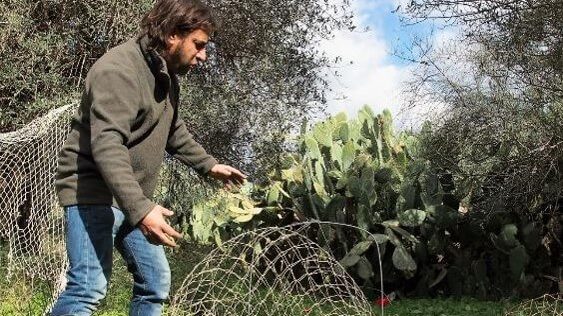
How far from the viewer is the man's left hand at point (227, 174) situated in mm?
3709

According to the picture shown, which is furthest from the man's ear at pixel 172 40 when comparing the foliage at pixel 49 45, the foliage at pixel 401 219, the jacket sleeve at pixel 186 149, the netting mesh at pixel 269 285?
the foliage at pixel 49 45

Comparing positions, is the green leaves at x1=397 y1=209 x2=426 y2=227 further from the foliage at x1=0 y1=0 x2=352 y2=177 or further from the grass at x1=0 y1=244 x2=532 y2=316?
the foliage at x1=0 y1=0 x2=352 y2=177

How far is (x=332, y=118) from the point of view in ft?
29.0

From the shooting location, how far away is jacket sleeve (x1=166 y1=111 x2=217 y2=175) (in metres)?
3.66

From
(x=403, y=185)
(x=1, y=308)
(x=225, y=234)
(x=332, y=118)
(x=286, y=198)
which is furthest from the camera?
(x=225, y=234)

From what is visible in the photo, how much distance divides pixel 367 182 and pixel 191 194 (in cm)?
294

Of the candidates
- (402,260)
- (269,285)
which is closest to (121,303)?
(269,285)

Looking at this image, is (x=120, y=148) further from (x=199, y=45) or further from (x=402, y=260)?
(x=402, y=260)

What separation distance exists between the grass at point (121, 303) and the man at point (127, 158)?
258 centimetres

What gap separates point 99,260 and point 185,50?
825 mm

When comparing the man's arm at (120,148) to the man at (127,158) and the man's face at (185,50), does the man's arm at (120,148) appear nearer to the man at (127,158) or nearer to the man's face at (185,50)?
the man at (127,158)

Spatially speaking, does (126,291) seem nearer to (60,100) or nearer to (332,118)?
(60,100)

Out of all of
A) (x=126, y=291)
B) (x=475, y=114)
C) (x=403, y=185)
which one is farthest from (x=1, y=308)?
(x=475, y=114)

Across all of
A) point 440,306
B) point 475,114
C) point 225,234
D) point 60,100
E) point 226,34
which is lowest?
point 440,306
